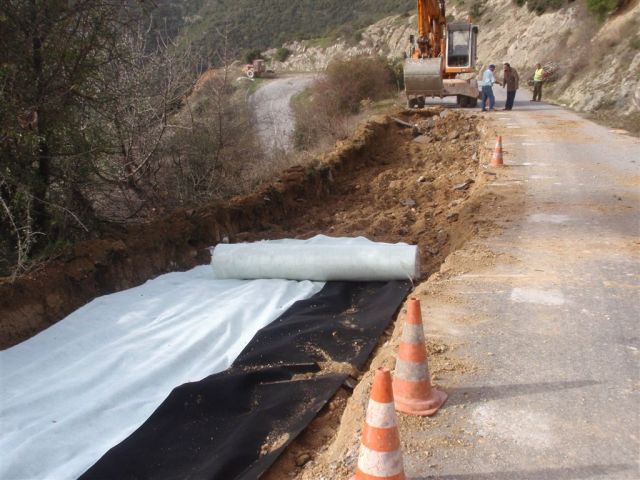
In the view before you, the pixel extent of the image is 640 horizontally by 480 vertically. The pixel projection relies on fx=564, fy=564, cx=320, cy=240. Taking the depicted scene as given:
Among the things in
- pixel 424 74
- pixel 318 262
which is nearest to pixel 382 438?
pixel 318 262

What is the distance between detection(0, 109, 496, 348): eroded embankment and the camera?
659 cm

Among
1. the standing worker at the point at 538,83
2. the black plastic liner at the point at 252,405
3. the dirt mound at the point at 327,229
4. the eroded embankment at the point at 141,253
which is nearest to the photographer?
the black plastic liner at the point at 252,405

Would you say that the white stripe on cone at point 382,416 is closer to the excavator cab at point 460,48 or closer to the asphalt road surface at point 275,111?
the asphalt road surface at point 275,111

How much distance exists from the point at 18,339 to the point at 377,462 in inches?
192

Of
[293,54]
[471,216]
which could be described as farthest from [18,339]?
[293,54]

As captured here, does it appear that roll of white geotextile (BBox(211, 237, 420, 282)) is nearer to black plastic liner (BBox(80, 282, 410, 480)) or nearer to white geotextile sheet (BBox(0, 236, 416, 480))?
white geotextile sheet (BBox(0, 236, 416, 480))

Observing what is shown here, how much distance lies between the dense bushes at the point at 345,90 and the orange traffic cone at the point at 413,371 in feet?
64.0

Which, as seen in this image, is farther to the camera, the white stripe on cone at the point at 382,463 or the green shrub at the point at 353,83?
the green shrub at the point at 353,83

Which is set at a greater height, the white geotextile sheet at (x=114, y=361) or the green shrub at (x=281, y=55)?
the green shrub at (x=281, y=55)

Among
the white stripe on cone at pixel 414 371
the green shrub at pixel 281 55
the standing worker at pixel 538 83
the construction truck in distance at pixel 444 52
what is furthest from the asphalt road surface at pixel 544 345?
the green shrub at pixel 281 55

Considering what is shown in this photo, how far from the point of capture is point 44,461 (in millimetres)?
4004

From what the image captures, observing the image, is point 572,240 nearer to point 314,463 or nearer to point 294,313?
point 294,313

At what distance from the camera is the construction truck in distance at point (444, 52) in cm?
1883

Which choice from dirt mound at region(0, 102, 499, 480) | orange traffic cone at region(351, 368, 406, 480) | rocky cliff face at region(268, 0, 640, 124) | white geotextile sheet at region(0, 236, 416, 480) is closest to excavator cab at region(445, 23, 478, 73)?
rocky cliff face at region(268, 0, 640, 124)
